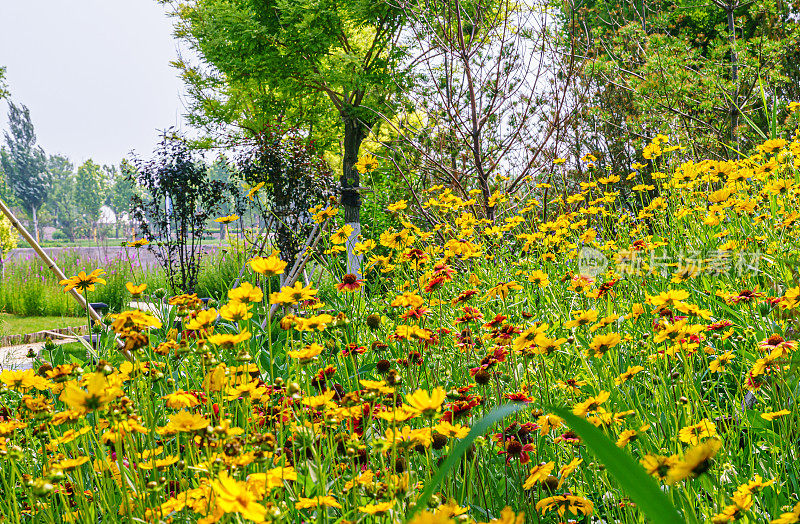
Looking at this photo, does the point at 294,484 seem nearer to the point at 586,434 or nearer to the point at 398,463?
the point at 398,463

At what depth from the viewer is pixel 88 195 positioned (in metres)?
60.3

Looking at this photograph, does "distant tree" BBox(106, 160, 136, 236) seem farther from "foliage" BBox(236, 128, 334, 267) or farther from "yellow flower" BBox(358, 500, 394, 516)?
"yellow flower" BBox(358, 500, 394, 516)

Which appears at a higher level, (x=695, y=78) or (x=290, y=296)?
(x=695, y=78)

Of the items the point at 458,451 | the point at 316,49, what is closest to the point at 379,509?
the point at 458,451

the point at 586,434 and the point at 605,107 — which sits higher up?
the point at 605,107

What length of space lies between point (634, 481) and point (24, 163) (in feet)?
201

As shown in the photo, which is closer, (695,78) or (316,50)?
(695,78)

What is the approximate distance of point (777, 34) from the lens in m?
9.05

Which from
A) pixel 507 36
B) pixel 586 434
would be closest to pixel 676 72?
pixel 507 36

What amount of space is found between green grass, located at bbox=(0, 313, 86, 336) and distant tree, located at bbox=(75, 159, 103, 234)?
59005 mm

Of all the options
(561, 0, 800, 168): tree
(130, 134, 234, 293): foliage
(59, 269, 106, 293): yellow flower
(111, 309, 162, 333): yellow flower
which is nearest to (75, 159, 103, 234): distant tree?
(130, 134, 234, 293): foliage

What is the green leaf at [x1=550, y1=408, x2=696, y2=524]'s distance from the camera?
58 centimetres

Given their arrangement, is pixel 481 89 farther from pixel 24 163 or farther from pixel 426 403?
pixel 24 163

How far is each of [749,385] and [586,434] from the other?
1.24 metres
